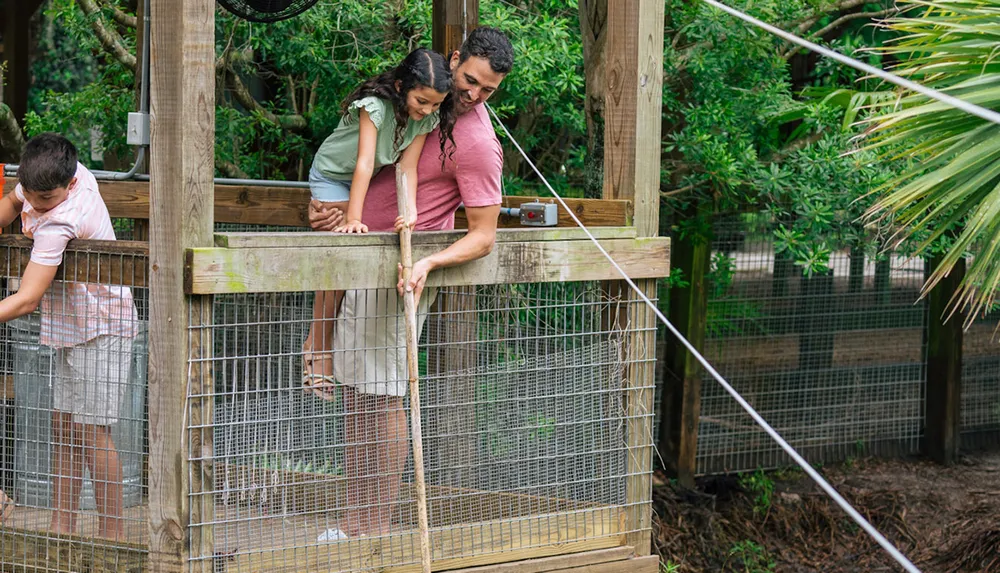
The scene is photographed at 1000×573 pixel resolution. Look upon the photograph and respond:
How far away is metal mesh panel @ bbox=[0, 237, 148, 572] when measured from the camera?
3342 mm

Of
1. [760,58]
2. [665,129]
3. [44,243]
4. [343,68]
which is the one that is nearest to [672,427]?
[665,129]

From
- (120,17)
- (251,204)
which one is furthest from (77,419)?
(120,17)

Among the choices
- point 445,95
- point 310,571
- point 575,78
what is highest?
point 575,78

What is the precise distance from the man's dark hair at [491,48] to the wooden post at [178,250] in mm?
814

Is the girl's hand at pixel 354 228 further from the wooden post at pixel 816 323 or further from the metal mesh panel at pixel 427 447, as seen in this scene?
the wooden post at pixel 816 323

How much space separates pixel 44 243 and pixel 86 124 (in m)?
3.55

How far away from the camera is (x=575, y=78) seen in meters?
5.50

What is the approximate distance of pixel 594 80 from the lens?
17.9 ft

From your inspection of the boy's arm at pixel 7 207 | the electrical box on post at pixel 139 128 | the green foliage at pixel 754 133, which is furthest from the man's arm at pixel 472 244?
the green foliage at pixel 754 133

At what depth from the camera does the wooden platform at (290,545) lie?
3.24m

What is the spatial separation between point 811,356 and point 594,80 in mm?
3226

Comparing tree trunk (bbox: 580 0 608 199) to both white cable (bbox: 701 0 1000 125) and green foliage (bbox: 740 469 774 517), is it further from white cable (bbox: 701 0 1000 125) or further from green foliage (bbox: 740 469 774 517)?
green foliage (bbox: 740 469 774 517)

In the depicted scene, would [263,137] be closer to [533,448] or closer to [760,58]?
[760,58]

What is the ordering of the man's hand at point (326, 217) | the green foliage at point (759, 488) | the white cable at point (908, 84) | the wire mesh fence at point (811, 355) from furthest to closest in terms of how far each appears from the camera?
the wire mesh fence at point (811, 355)
the green foliage at point (759, 488)
the man's hand at point (326, 217)
the white cable at point (908, 84)
